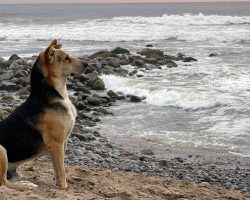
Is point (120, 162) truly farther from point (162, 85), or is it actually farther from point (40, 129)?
point (162, 85)

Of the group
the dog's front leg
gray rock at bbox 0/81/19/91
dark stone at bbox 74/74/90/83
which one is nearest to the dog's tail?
the dog's front leg

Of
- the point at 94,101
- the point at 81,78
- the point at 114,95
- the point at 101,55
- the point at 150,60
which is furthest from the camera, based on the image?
the point at 101,55

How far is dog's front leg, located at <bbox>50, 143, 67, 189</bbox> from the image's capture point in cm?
612

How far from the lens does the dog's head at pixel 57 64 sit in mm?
6098

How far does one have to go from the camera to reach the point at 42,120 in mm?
6109

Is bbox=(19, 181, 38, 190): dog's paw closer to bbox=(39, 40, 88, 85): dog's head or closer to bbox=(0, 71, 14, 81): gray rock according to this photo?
bbox=(39, 40, 88, 85): dog's head

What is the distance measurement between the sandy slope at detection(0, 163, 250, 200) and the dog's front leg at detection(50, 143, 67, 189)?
103mm

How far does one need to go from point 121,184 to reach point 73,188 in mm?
934

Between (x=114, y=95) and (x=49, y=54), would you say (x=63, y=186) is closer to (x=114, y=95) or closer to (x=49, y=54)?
(x=49, y=54)

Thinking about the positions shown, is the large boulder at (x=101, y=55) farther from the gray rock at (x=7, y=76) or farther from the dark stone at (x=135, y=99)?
the dark stone at (x=135, y=99)

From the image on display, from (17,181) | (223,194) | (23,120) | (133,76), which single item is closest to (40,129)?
(23,120)

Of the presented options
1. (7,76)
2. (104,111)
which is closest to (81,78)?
(7,76)

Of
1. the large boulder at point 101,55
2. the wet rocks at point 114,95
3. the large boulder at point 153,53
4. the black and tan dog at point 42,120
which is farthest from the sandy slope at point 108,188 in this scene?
the large boulder at point 153,53

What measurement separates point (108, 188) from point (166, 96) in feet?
30.8
